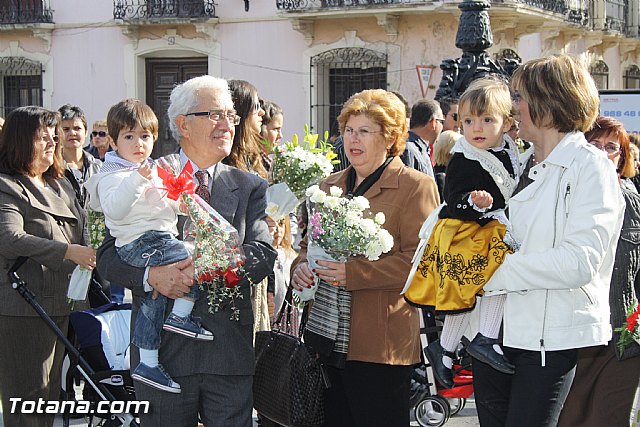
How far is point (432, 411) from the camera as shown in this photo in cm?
720

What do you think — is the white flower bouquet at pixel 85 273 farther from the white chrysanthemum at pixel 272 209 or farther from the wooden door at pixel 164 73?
the wooden door at pixel 164 73

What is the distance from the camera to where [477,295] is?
4.09m

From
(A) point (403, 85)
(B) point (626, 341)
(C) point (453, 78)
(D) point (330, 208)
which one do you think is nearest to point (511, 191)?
(D) point (330, 208)

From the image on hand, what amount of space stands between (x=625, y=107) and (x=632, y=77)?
20.1 m

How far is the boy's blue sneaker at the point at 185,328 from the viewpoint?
4.20 metres

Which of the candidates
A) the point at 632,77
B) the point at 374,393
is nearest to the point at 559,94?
the point at 374,393

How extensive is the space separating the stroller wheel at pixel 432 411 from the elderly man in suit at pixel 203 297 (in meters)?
2.93

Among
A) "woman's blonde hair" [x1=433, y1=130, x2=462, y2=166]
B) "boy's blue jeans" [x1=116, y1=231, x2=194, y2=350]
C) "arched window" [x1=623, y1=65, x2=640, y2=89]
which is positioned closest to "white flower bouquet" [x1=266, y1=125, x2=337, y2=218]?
"boy's blue jeans" [x1=116, y1=231, x2=194, y2=350]

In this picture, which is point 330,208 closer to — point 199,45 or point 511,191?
point 511,191

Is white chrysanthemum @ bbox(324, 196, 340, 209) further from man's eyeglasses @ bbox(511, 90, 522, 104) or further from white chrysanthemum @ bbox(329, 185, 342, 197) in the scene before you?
man's eyeglasses @ bbox(511, 90, 522, 104)

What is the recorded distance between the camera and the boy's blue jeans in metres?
4.23

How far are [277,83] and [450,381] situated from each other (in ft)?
65.5

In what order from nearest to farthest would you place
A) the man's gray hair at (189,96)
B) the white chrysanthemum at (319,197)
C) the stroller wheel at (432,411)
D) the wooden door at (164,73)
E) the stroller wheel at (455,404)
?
the man's gray hair at (189,96), the white chrysanthemum at (319,197), the stroller wheel at (432,411), the stroller wheel at (455,404), the wooden door at (164,73)

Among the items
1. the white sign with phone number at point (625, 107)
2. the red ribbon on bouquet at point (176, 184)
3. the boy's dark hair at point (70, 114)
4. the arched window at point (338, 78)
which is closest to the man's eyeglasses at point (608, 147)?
the red ribbon on bouquet at point (176, 184)
